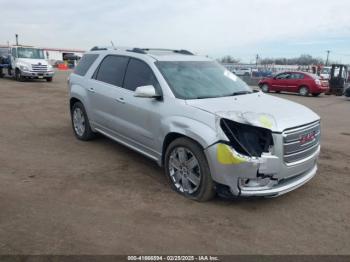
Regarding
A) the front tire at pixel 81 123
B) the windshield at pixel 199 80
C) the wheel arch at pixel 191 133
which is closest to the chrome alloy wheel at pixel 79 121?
the front tire at pixel 81 123

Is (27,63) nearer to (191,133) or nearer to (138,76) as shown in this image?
(138,76)

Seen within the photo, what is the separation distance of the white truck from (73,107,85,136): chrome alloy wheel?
16750 millimetres

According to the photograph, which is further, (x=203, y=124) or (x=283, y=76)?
(x=283, y=76)

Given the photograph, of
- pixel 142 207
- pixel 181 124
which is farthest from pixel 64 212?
pixel 181 124

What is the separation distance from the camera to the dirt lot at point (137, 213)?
3.47m

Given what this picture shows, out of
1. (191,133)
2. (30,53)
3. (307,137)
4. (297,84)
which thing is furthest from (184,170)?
(30,53)

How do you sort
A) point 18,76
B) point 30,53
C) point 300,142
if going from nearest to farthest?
point 300,142, point 30,53, point 18,76

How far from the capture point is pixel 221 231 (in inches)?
148

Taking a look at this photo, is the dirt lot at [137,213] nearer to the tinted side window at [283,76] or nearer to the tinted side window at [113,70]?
the tinted side window at [113,70]

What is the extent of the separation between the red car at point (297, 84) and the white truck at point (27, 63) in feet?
46.3

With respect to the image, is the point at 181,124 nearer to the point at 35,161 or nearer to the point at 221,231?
A: the point at 221,231

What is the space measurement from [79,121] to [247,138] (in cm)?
426

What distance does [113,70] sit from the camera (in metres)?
6.00

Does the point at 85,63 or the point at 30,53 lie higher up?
the point at 30,53
